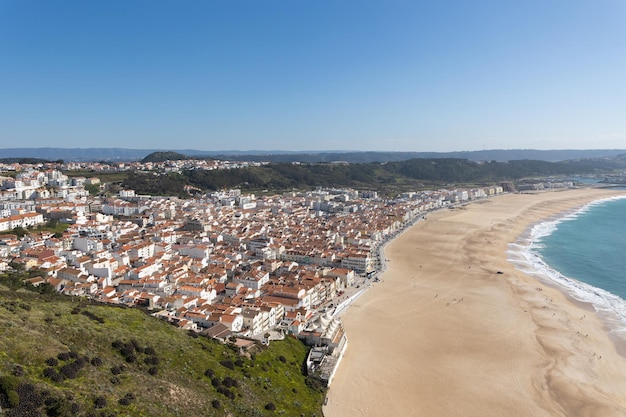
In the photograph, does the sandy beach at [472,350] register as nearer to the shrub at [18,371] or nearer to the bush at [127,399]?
the bush at [127,399]

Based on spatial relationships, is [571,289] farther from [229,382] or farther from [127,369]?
[127,369]

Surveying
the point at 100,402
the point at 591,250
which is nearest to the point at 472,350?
the point at 100,402

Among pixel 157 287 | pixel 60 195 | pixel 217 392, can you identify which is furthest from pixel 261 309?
pixel 60 195

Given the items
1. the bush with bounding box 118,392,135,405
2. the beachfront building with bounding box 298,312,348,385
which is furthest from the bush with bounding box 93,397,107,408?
the beachfront building with bounding box 298,312,348,385

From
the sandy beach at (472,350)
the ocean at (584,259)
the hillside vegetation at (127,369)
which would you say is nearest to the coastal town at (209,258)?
the sandy beach at (472,350)

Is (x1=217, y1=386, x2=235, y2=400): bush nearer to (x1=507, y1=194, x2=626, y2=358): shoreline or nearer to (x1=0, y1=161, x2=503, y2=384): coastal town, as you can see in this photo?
(x1=0, y1=161, x2=503, y2=384): coastal town

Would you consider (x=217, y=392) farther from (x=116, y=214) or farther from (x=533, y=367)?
(x=116, y=214)
